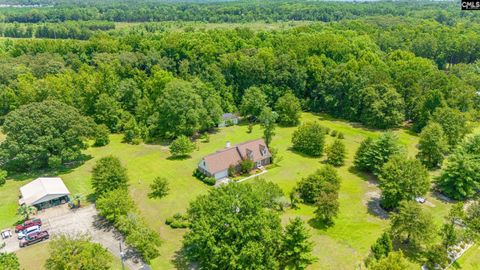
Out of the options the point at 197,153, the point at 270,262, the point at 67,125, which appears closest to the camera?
the point at 270,262

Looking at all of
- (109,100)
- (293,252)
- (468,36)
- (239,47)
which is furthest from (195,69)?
(468,36)

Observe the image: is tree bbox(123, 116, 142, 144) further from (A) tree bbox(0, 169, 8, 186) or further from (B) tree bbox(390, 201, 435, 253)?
(B) tree bbox(390, 201, 435, 253)

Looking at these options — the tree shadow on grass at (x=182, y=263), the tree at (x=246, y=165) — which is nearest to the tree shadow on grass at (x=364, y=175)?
the tree at (x=246, y=165)

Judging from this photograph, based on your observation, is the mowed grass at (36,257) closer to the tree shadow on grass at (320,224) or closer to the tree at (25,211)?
the tree at (25,211)

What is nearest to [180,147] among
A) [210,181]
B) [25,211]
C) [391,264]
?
[210,181]

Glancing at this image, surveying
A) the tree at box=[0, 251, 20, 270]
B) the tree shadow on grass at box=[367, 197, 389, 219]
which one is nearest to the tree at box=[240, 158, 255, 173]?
the tree shadow on grass at box=[367, 197, 389, 219]

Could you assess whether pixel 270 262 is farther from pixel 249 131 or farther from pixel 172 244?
pixel 249 131
